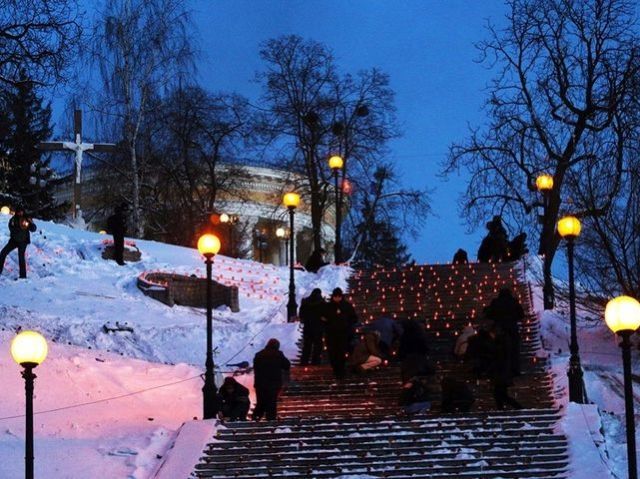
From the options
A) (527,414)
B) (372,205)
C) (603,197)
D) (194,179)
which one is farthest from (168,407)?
(194,179)

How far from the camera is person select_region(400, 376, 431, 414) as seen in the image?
19406mm

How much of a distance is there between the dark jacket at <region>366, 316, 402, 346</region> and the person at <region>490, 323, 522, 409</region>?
3.29 meters

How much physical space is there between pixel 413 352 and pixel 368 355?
1.10 meters

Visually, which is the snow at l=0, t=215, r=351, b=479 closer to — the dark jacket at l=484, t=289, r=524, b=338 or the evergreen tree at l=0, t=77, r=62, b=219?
the dark jacket at l=484, t=289, r=524, b=338

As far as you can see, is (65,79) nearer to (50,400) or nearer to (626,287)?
(50,400)

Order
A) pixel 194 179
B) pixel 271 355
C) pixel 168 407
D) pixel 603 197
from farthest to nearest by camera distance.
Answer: pixel 194 179
pixel 603 197
pixel 168 407
pixel 271 355

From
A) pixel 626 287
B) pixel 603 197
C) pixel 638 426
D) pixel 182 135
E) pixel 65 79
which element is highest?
pixel 182 135

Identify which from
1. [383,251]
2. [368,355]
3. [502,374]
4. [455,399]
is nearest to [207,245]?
[368,355]

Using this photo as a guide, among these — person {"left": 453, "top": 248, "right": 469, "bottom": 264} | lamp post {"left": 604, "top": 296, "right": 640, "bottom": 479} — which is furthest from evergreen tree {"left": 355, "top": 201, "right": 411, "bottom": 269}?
lamp post {"left": 604, "top": 296, "right": 640, "bottom": 479}

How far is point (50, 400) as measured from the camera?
808 inches

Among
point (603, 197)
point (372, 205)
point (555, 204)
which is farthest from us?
point (372, 205)

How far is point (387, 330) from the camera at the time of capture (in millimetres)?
23000

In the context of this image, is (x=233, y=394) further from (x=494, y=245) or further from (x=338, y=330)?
(x=494, y=245)

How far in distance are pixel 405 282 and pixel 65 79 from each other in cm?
1092
